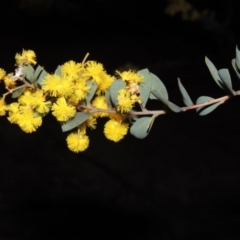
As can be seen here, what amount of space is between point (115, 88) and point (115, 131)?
4 centimetres

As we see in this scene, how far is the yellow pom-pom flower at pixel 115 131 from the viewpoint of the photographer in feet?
1.35

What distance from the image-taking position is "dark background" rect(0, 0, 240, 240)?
5.46 ft

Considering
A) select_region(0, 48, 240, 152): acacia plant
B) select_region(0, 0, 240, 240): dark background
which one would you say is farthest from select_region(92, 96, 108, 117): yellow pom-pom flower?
select_region(0, 0, 240, 240): dark background

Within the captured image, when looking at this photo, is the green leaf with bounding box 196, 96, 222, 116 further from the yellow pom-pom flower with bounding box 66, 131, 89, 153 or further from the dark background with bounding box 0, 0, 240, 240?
the dark background with bounding box 0, 0, 240, 240

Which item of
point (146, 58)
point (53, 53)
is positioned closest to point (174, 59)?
point (146, 58)

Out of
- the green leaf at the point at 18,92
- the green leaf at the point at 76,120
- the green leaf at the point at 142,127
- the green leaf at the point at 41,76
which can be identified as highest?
the green leaf at the point at 41,76

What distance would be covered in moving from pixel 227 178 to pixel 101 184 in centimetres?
42

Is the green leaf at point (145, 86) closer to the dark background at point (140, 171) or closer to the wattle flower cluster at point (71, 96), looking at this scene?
the wattle flower cluster at point (71, 96)

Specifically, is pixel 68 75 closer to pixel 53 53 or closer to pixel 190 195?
pixel 190 195

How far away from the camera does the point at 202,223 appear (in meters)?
1.65

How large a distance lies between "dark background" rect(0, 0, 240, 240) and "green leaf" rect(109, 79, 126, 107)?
1.04 m

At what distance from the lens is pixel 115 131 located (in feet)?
1.35

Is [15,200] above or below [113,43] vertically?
below

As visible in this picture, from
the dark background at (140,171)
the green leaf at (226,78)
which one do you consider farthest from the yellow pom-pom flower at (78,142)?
the dark background at (140,171)
